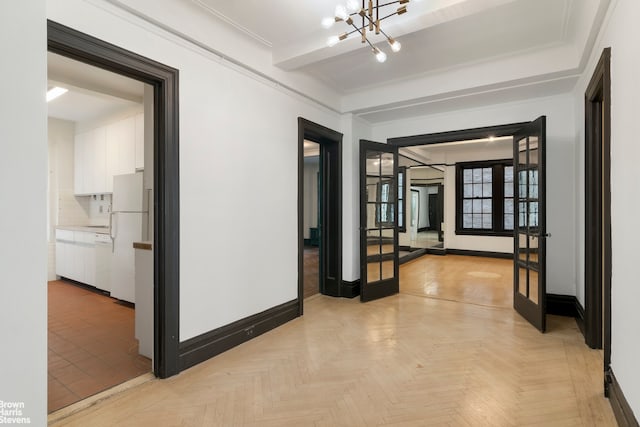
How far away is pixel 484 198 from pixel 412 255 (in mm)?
2565

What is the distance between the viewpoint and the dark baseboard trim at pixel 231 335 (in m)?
2.72

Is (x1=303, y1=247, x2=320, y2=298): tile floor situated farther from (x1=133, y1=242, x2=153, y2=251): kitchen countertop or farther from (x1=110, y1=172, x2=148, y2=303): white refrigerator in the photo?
(x1=133, y1=242, x2=153, y2=251): kitchen countertop

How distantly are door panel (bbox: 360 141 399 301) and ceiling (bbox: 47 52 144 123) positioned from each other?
3022 mm

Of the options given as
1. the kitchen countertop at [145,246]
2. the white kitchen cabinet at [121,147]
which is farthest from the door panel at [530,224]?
the white kitchen cabinet at [121,147]

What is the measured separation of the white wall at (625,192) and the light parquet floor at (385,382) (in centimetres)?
43

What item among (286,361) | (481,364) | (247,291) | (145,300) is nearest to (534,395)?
(481,364)

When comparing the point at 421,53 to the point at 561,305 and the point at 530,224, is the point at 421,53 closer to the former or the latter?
the point at 530,224

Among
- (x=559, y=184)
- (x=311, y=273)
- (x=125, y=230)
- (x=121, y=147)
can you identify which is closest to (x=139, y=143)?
(x=121, y=147)

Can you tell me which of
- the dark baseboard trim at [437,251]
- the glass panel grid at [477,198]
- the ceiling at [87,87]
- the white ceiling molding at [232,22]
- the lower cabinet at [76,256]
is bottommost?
the dark baseboard trim at [437,251]

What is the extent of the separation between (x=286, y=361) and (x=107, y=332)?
202 cm

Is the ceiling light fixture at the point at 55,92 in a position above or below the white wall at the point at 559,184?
above

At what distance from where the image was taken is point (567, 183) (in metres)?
4.04

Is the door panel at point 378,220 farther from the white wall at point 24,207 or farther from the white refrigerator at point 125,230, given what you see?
the white wall at point 24,207

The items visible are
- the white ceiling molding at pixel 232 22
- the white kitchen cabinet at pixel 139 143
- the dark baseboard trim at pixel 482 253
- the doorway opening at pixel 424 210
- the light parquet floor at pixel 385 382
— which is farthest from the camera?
the doorway opening at pixel 424 210
